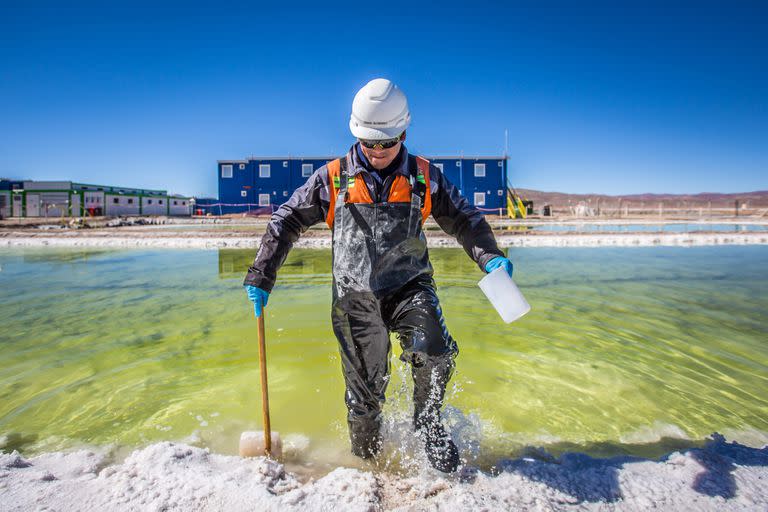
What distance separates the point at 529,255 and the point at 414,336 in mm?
10282

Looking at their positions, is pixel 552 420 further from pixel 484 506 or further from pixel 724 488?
pixel 484 506

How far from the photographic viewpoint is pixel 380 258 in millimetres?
2143

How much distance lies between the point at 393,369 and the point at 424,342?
1.86 m

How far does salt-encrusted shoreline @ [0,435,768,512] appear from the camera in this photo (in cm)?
181

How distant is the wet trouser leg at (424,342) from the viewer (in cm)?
206

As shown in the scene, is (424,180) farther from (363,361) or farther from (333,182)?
(363,361)

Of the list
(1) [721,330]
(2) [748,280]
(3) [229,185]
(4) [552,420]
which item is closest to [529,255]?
(2) [748,280]

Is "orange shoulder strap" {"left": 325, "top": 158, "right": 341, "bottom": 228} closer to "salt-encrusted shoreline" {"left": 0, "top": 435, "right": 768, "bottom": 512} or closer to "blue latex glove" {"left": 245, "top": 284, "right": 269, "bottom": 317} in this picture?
"blue latex glove" {"left": 245, "top": 284, "right": 269, "bottom": 317}

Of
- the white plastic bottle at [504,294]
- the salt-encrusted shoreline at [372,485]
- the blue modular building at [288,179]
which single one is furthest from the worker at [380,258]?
the blue modular building at [288,179]

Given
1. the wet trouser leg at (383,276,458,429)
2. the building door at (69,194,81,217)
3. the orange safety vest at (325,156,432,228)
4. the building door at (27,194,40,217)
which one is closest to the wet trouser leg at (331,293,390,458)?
the wet trouser leg at (383,276,458,429)

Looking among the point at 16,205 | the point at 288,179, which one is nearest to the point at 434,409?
the point at 288,179

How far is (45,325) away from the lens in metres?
4.95

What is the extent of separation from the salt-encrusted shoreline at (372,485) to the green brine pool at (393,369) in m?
0.28

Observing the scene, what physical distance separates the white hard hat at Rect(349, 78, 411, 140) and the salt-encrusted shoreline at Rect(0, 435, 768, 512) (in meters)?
1.61
